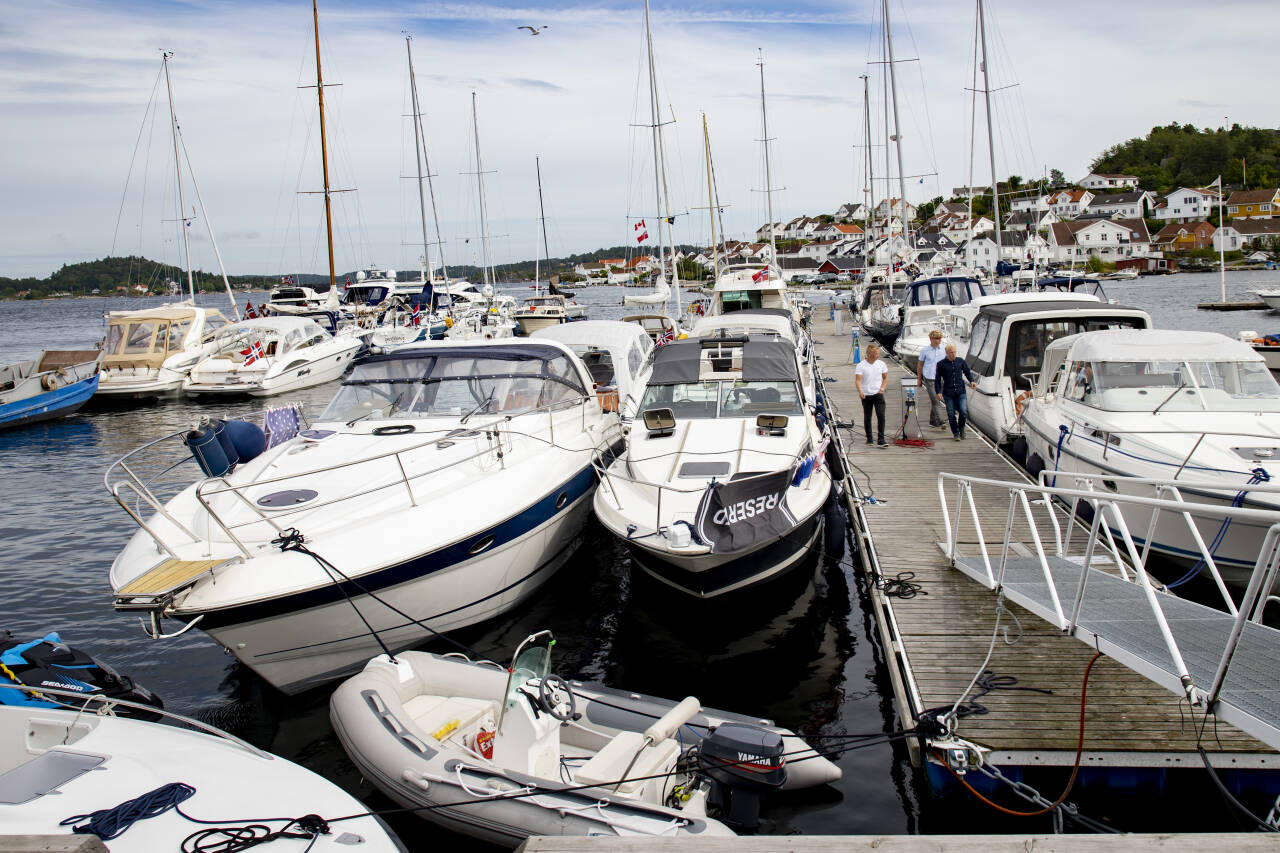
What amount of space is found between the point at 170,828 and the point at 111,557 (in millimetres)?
8977

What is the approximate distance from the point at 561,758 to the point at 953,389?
9.49m

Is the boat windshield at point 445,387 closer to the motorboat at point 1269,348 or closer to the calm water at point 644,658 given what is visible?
the calm water at point 644,658

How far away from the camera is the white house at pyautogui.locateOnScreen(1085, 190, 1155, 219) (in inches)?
4124

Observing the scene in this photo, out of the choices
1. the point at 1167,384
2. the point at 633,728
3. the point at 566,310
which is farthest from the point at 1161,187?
the point at 633,728

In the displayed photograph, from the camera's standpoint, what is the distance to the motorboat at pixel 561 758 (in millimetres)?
4574

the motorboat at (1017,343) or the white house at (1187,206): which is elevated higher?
the white house at (1187,206)

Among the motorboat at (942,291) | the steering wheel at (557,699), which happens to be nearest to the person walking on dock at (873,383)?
the steering wheel at (557,699)

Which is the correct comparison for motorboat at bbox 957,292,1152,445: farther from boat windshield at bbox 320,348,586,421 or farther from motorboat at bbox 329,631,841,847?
motorboat at bbox 329,631,841,847

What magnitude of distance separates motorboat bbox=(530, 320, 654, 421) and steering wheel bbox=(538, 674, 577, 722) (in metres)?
7.37

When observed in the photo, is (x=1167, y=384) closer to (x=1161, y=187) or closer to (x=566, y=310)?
(x=566, y=310)

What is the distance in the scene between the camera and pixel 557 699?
5270 mm

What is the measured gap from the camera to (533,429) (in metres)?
9.47

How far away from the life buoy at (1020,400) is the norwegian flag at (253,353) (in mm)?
22774

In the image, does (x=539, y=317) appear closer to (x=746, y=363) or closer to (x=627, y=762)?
(x=746, y=363)
